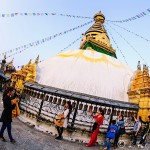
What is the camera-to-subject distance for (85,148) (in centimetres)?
655

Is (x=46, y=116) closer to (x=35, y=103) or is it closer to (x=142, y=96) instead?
(x=35, y=103)

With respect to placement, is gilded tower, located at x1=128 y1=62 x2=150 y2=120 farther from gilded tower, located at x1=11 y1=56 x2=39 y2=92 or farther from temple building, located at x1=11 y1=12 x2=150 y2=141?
gilded tower, located at x1=11 y1=56 x2=39 y2=92

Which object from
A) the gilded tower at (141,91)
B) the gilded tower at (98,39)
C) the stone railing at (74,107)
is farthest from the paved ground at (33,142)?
the gilded tower at (98,39)

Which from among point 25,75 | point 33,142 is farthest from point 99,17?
point 33,142

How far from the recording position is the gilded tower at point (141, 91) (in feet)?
32.9

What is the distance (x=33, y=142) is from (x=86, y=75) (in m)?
A: 7.03

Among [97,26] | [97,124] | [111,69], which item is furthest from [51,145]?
[97,26]

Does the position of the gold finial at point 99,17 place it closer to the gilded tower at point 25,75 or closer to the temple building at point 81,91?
the temple building at point 81,91

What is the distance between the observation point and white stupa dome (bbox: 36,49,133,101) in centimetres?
1184

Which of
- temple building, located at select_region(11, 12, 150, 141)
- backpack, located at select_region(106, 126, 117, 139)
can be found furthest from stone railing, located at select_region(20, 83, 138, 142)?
backpack, located at select_region(106, 126, 117, 139)

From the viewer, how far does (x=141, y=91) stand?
35.4ft

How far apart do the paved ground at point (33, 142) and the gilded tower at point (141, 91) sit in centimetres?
428

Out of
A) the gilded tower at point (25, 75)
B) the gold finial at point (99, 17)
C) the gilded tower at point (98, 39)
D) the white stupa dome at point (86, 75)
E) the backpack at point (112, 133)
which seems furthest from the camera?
the gold finial at point (99, 17)

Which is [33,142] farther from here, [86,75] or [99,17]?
[99,17]
